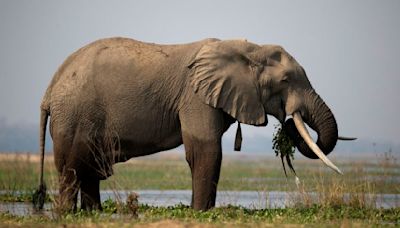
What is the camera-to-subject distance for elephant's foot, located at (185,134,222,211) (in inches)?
641

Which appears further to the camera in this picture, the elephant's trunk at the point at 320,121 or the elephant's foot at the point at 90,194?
the elephant's foot at the point at 90,194

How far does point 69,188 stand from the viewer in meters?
16.7

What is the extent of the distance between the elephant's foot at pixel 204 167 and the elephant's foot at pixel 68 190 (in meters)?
2.04

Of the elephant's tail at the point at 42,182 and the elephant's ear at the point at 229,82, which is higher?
the elephant's ear at the point at 229,82

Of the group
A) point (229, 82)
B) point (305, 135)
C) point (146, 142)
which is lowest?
point (146, 142)

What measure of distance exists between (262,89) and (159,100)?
1.78 metres

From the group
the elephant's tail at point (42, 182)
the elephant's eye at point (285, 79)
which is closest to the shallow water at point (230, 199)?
the elephant's tail at point (42, 182)

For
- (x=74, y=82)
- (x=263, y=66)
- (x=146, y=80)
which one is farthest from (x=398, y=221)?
(x=74, y=82)

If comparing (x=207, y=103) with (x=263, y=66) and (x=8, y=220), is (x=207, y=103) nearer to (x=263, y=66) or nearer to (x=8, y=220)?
(x=263, y=66)

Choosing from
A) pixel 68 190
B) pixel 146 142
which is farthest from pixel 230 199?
pixel 68 190

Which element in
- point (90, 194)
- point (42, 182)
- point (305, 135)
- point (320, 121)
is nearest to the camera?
point (305, 135)

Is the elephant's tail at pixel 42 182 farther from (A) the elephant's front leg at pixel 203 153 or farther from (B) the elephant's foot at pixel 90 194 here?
(A) the elephant's front leg at pixel 203 153

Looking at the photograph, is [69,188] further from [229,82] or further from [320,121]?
[320,121]

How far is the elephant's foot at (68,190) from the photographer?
16259mm
